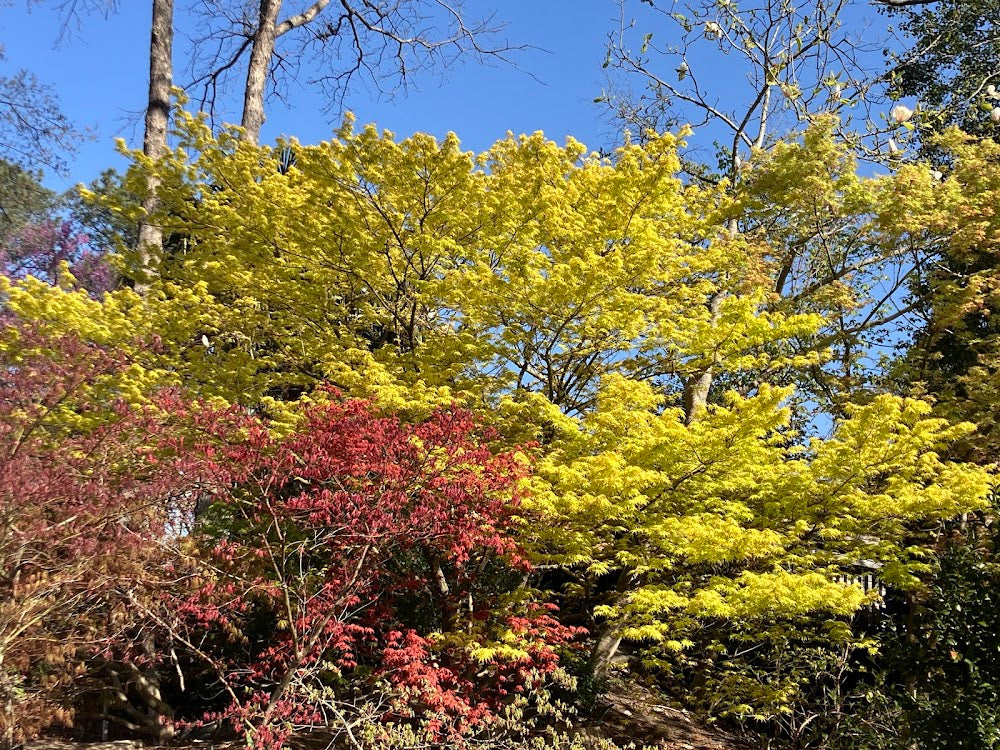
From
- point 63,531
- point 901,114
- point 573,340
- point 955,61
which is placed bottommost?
point 63,531

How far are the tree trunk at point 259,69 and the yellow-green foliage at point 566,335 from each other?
3846 mm

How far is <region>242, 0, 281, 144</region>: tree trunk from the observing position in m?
12.3

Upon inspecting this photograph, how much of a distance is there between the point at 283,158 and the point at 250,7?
395cm

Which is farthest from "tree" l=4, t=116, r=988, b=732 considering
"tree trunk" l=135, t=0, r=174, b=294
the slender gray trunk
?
"tree trunk" l=135, t=0, r=174, b=294

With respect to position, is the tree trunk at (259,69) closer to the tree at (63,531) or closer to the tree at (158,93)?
the tree at (158,93)

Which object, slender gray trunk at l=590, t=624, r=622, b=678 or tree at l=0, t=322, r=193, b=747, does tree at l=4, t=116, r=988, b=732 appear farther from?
tree at l=0, t=322, r=193, b=747

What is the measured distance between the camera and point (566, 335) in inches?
300

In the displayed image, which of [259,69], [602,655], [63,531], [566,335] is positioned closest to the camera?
[63,531]

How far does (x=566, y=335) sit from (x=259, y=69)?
8.98 meters

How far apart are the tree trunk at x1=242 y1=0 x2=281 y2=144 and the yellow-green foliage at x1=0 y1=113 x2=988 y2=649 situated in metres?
3.85

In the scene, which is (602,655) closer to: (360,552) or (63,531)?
(360,552)

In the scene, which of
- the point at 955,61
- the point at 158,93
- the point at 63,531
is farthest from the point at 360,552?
the point at 955,61

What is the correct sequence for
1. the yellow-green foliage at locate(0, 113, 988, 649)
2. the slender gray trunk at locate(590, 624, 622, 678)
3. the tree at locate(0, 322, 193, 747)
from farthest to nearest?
the slender gray trunk at locate(590, 624, 622, 678) < the yellow-green foliage at locate(0, 113, 988, 649) < the tree at locate(0, 322, 193, 747)

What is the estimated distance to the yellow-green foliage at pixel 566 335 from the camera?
5.93 m
